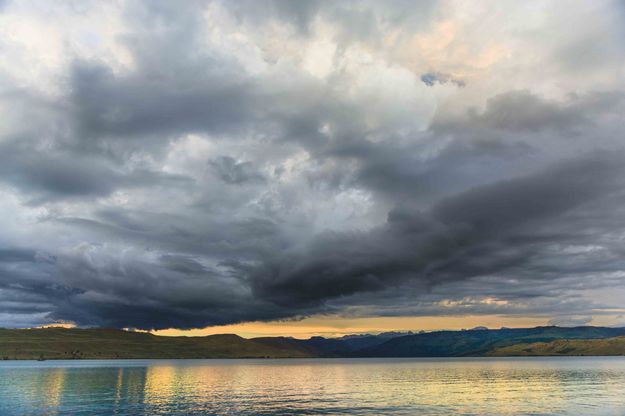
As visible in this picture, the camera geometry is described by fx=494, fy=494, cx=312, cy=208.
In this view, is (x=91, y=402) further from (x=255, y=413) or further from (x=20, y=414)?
(x=255, y=413)

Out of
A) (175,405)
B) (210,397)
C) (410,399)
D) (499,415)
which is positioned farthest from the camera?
(210,397)

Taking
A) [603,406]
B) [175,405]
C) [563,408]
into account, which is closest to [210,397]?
[175,405]

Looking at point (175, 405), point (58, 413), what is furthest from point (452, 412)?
point (58, 413)

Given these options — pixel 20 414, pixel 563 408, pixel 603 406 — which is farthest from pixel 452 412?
pixel 20 414

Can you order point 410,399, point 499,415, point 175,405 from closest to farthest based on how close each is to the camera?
point 499,415 → point 175,405 → point 410,399

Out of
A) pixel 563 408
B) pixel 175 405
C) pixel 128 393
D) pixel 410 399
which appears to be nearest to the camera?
pixel 563 408

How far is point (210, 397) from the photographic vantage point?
133 meters

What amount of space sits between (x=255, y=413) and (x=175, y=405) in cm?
2576

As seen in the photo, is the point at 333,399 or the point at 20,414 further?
the point at 333,399

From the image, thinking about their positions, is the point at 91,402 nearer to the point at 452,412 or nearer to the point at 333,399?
the point at 333,399

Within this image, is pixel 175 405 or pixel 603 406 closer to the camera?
pixel 603 406

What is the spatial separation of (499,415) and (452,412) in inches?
352

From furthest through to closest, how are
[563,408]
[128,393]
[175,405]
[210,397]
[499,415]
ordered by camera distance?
[128,393]
[210,397]
[175,405]
[563,408]
[499,415]

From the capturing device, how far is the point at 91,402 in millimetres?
118750
